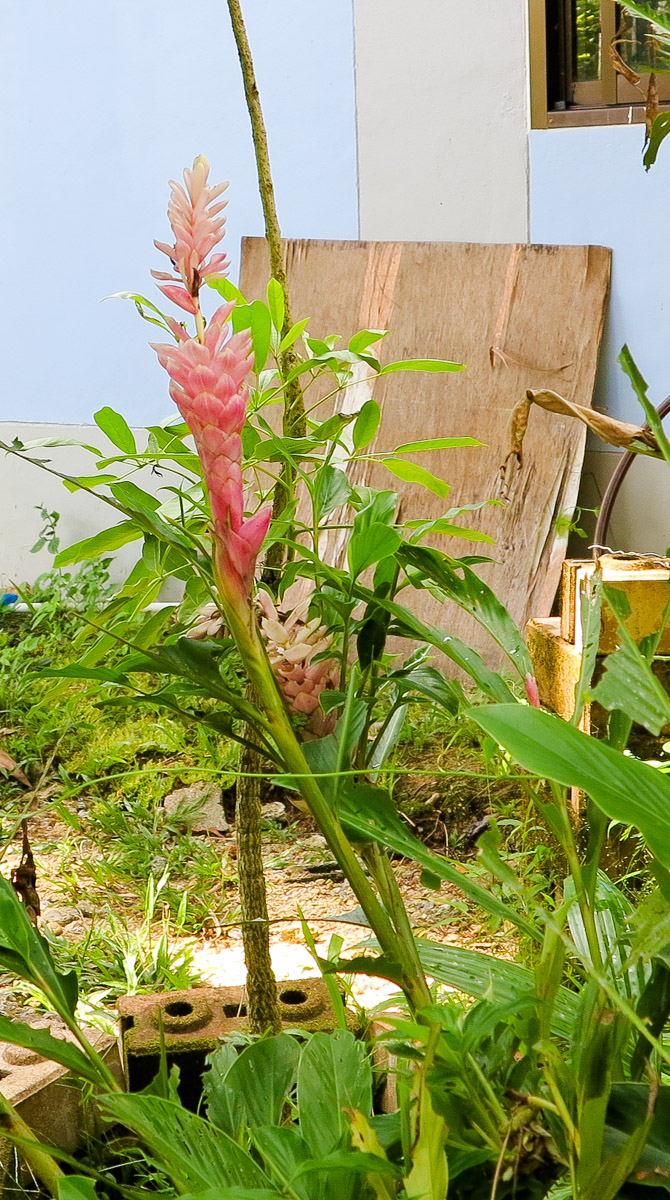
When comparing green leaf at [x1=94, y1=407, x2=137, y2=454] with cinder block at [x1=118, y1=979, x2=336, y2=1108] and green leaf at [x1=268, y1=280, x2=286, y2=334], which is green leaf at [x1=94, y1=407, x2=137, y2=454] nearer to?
green leaf at [x1=268, y1=280, x2=286, y2=334]

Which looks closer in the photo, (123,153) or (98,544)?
(98,544)

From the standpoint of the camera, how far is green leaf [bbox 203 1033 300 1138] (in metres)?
0.57

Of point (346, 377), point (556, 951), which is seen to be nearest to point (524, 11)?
point (346, 377)

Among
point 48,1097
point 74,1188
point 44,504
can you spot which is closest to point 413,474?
point 74,1188

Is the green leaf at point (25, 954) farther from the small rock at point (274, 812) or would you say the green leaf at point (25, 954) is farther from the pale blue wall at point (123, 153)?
the pale blue wall at point (123, 153)

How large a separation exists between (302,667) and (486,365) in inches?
88.8

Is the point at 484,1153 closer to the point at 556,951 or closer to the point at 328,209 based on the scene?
the point at 556,951

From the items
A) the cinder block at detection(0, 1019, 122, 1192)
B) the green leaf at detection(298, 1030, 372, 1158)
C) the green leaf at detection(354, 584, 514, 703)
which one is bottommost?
the cinder block at detection(0, 1019, 122, 1192)

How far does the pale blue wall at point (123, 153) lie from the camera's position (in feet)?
10.2

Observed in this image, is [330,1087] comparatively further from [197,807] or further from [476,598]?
[197,807]

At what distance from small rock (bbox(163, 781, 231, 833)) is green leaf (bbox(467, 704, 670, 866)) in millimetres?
1999

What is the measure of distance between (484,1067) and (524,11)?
2771mm

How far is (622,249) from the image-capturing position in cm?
270

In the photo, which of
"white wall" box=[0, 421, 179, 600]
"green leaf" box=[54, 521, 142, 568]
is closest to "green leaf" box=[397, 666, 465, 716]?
"green leaf" box=[54, 521, 142, 568]
